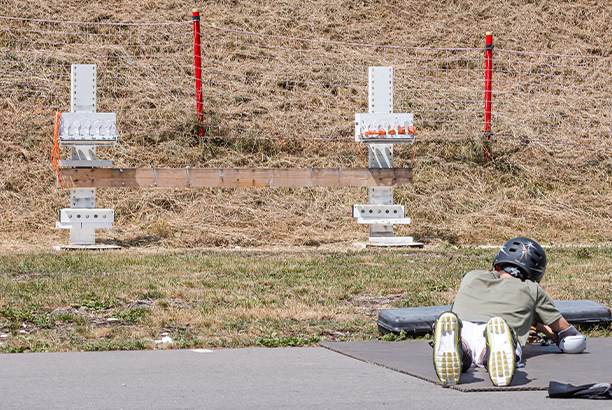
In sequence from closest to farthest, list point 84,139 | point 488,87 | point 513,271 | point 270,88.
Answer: point 513,271 < point 84,139 < point 488,87 < point 270,88

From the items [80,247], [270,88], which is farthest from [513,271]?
[270,88]

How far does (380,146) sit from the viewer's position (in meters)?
11.8

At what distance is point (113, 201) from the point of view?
45.1 ft

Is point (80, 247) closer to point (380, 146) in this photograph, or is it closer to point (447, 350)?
point (380, 146)

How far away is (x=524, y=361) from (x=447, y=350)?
98 centimetres

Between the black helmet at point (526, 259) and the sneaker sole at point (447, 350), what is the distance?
3.28ft

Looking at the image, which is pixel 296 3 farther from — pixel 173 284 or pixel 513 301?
pixel 513 301

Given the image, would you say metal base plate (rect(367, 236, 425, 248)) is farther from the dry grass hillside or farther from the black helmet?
the black helmet

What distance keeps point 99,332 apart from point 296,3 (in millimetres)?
15657

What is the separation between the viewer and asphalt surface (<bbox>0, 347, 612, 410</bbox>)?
384 cm

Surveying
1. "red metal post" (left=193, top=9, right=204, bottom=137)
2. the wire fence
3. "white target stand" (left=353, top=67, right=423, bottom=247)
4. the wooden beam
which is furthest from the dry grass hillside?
the wooden beam

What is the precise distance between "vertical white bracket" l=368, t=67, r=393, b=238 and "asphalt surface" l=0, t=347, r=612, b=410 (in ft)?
21.9

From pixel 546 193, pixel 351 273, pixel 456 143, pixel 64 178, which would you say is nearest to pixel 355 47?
pixel 456 143

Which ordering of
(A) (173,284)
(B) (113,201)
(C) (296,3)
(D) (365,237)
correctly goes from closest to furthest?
(A) (173,284) → (D) (365,237) → (B) (113,201) → (C) (296,3)
